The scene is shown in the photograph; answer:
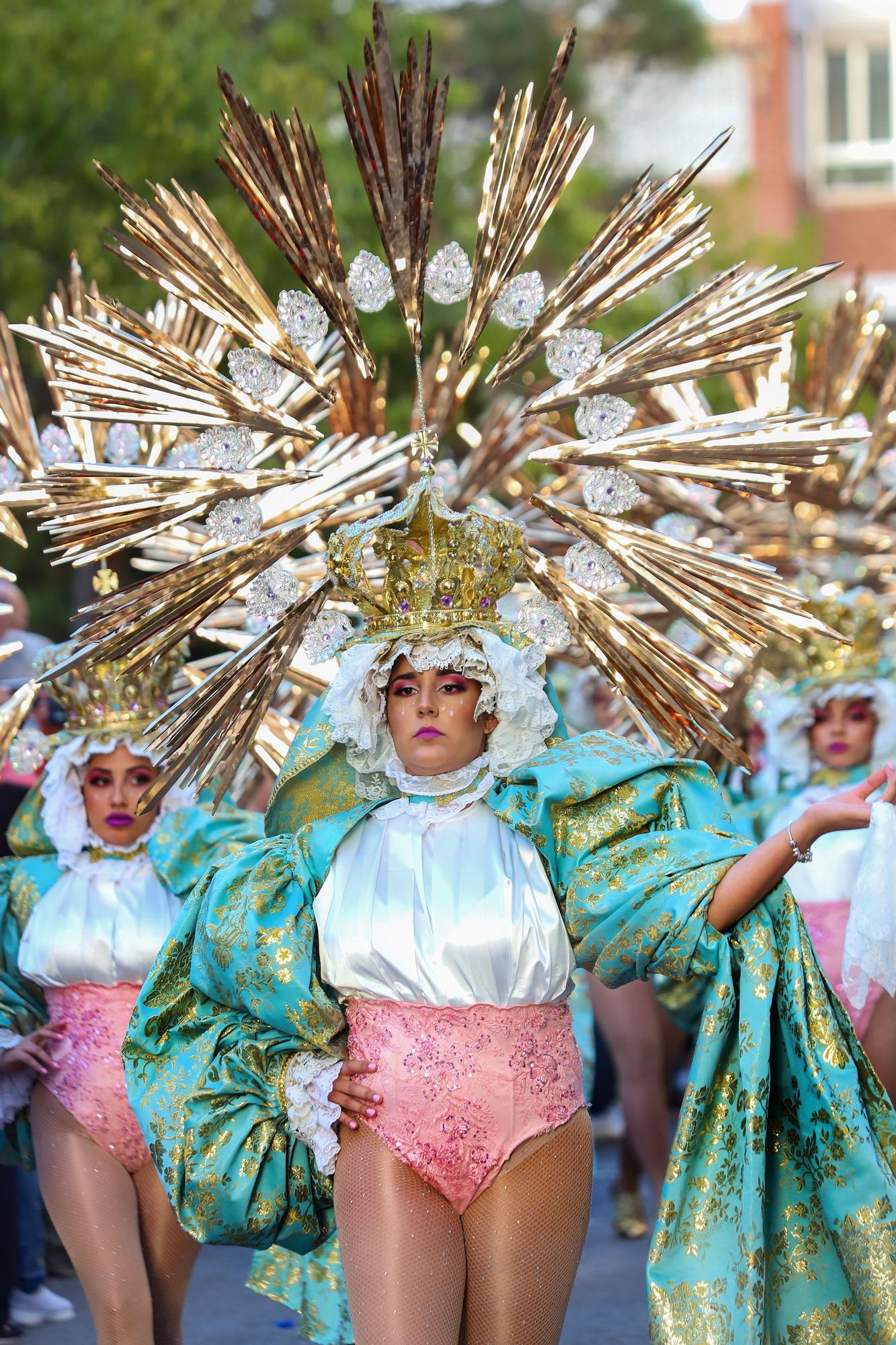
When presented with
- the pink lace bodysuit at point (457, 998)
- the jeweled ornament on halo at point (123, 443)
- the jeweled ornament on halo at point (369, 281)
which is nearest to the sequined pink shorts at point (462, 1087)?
the pink lace bodysuit at point (457, 998)

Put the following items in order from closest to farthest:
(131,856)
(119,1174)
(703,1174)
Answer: (703,1174)
(119,1174)
(131,856)

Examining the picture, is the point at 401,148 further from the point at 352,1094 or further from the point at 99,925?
the point at 99,925

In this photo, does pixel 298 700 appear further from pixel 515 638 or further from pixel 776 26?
pixel 776 26

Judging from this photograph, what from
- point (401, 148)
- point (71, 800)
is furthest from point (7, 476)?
point (401, 148)

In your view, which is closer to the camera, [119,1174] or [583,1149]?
[583,1149]

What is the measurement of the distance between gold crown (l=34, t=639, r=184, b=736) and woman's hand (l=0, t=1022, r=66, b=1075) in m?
0.77

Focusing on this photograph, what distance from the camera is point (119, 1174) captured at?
4660 mm

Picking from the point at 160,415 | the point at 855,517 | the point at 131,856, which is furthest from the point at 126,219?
the point at 855,517

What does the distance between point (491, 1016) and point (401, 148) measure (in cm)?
171

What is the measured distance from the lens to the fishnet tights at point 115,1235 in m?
4.43

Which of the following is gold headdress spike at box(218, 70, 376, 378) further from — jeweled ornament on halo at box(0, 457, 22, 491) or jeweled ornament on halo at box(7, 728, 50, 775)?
jeweled ornament on halo at box(7, 728, 50, 775)

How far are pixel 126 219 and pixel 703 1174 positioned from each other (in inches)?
88.5

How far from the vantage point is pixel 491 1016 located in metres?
3.81

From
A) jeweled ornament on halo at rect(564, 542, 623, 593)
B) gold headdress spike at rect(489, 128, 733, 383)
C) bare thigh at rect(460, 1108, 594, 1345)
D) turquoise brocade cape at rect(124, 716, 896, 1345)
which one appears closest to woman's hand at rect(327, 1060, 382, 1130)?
turquoise brocade cape at rect(124, 716, 896, 1345)
